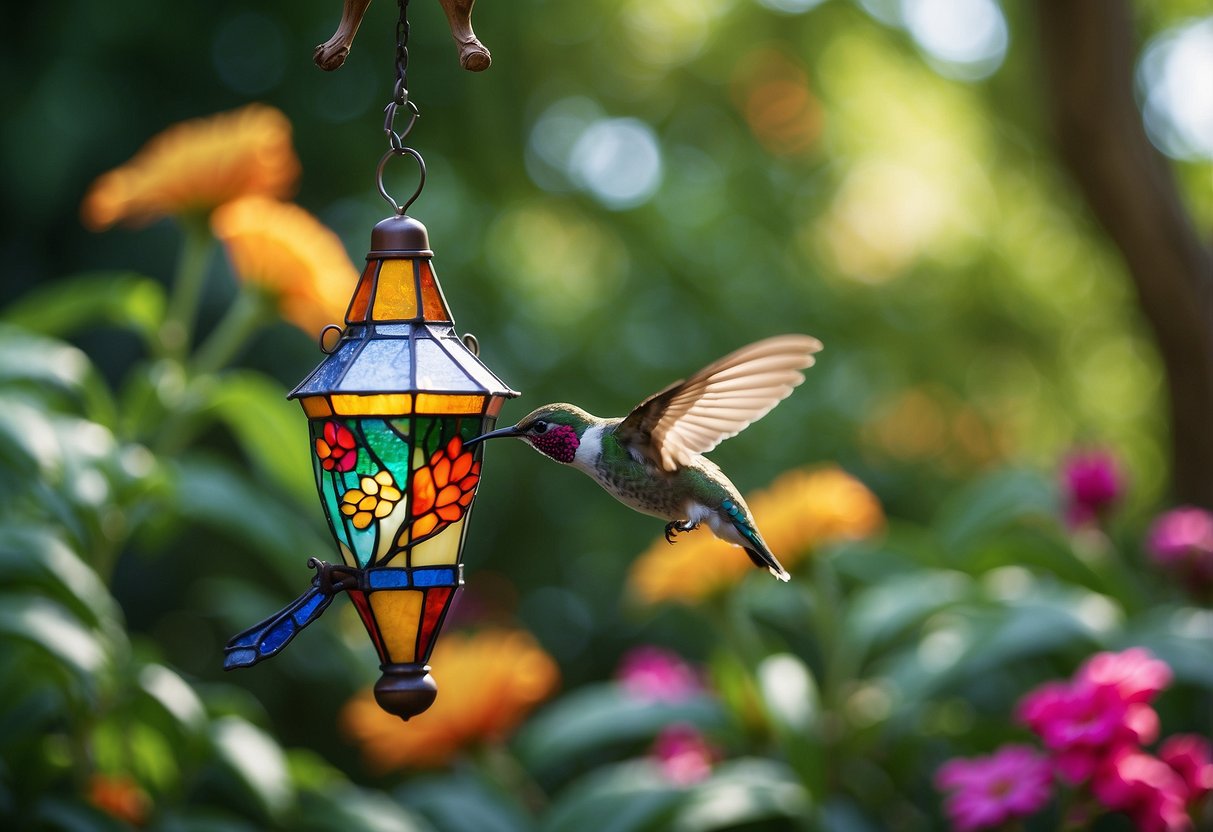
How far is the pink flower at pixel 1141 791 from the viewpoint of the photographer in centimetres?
253

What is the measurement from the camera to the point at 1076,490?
161 inches

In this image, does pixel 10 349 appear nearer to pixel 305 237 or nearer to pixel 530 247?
pixel 305 237

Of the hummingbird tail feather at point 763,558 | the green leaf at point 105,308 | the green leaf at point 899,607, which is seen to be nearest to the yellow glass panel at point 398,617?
the hummingbird tail feather at point 763,558

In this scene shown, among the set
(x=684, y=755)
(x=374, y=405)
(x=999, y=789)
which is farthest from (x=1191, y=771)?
(x=374, y=405)

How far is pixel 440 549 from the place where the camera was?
1952mm

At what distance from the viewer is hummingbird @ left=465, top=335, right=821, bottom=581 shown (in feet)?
6.36

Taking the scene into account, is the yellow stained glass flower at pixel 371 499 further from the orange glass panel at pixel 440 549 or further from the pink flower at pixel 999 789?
the pink flower at pixel 999 789

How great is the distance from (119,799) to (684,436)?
1.53m

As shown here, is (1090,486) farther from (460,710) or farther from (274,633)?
(274,633)

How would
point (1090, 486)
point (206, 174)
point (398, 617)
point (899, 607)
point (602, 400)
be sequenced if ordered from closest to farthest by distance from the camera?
point (398, 617) → point (206, 174) → point (899, 607) → point (1090, 486) → point (602, 400)

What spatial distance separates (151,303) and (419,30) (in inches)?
95.2

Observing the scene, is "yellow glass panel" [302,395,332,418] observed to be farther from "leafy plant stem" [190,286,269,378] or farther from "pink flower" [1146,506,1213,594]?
"pink flower" [1146,506,1213,594]

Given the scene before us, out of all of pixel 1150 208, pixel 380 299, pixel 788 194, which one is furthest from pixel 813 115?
pixel 380 299

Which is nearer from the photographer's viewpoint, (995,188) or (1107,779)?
(1107,779)
